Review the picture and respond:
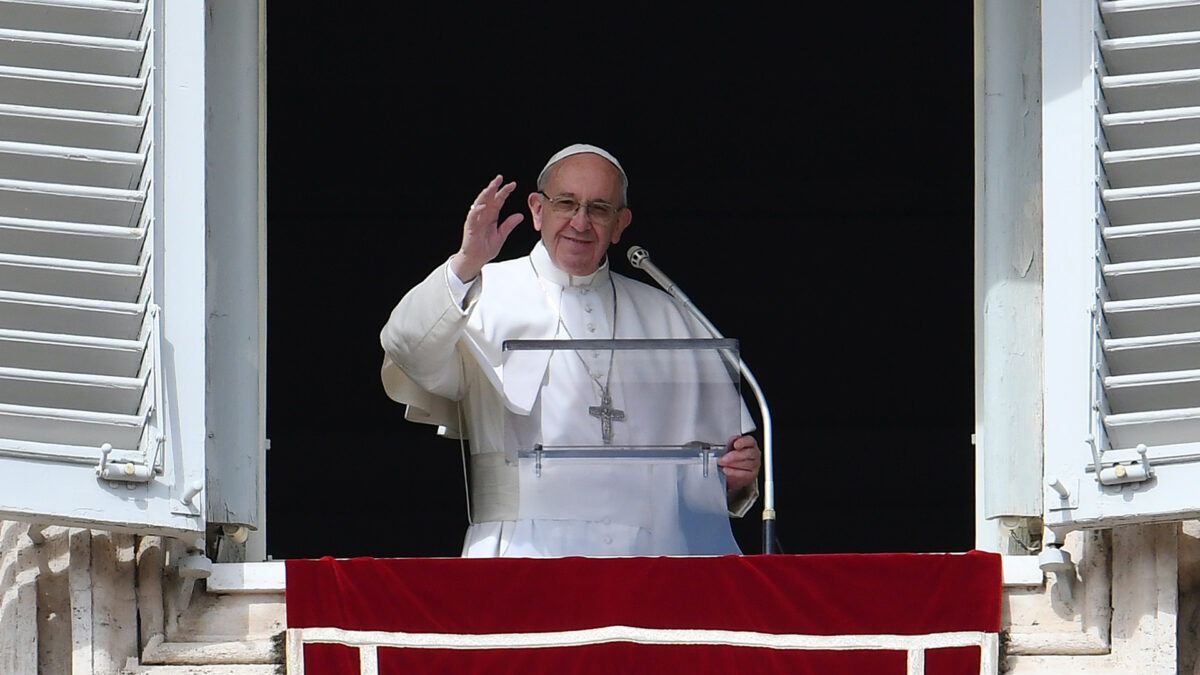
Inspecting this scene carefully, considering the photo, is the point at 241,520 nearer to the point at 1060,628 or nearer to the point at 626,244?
the point at 1060,628

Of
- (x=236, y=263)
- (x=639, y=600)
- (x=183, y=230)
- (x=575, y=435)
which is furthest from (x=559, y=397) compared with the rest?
(x=183, y=230)

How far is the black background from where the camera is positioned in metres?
7.71

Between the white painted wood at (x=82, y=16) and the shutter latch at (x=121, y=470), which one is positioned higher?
the white painted wood at (x=82, y=16)

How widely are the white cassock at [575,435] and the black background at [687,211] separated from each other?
2640 millimetres

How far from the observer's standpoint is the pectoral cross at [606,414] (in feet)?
15.2

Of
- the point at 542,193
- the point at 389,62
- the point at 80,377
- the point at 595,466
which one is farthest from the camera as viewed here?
the point at 389,62

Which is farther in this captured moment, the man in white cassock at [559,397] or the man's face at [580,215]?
the man's face at [580,215]

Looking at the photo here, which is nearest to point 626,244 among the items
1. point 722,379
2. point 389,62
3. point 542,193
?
point 389,62

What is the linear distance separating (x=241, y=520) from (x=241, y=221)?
56 centimetres

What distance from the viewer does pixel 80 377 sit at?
4.25m

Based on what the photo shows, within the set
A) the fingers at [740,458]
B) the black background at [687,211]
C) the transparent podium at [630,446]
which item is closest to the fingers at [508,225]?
the transparent podium at [630,446]

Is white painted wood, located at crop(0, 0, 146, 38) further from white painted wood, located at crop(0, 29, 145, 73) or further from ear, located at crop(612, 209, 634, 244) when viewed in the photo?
ear, located at crop(612, 209, 634, 244)

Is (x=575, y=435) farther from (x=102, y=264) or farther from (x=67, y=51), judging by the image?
(x=67, y=51)

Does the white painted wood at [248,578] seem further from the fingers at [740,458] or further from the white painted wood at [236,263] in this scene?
the fingers at [740,458]
